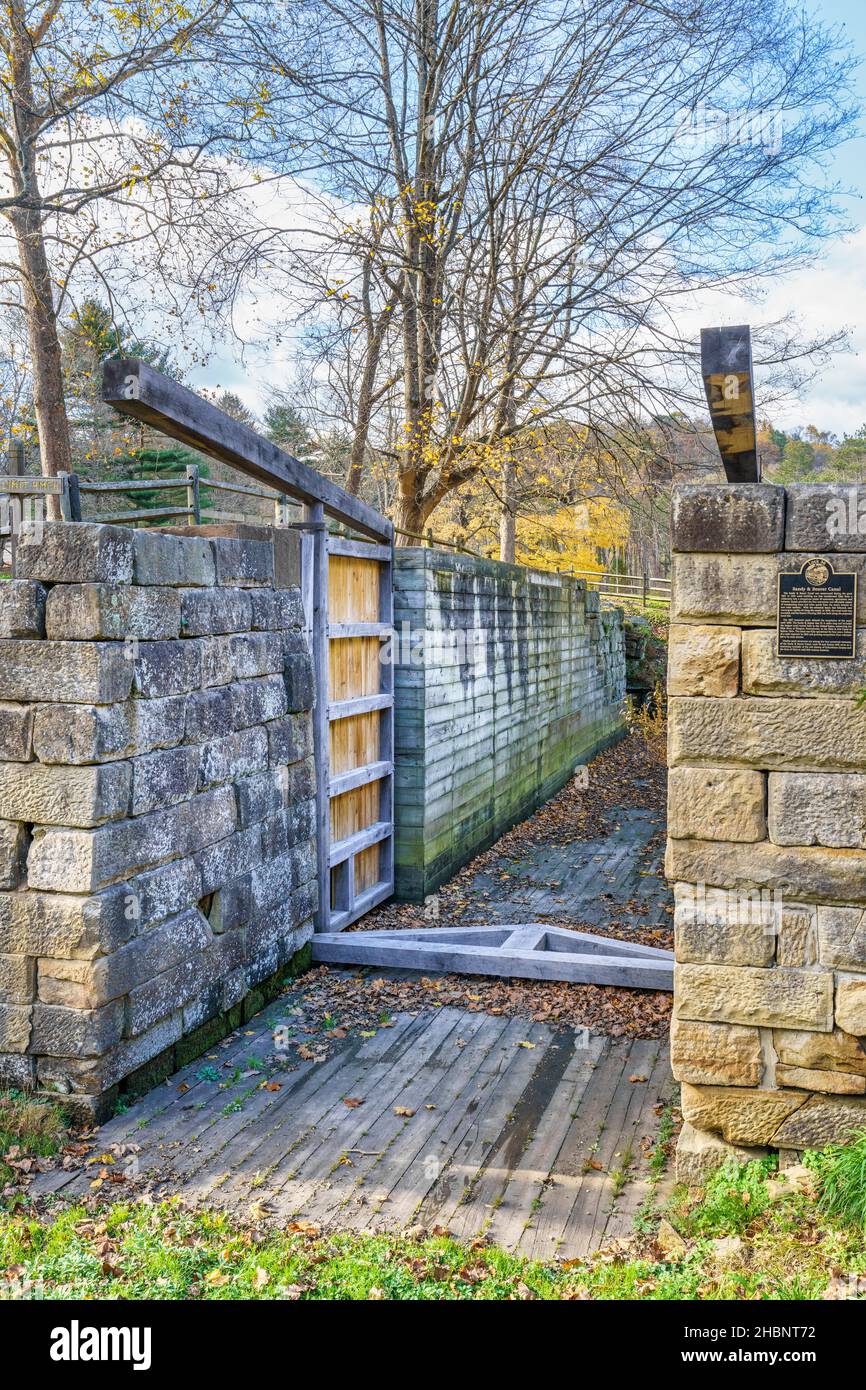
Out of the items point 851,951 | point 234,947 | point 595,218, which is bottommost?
point 234,947

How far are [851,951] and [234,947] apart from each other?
3152mm

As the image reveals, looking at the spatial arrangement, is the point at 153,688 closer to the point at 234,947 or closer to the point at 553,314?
the point at 234,947

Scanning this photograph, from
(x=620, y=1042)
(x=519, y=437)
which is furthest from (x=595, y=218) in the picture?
(x=620, y=1042)

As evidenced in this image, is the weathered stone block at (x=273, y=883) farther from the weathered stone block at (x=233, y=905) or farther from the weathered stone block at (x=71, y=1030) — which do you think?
the weathered stone block at (x=71, y=1030)

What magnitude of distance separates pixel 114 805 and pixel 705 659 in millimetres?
2502

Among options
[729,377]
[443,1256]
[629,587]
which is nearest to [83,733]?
[443,1256]

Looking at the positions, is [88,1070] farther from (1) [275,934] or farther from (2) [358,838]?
(2) [358,838]

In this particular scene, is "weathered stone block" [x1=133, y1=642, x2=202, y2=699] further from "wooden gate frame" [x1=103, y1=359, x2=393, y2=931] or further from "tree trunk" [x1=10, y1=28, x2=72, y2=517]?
"tree trunk" [x1=10, y1=28, x2=72, y2=517]

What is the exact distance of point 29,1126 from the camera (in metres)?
4.24

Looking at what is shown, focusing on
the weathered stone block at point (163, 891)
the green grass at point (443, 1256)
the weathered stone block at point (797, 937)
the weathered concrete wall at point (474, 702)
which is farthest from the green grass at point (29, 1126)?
the weathered concrete wall at point (474, 702)

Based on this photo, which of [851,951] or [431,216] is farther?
[431,216]

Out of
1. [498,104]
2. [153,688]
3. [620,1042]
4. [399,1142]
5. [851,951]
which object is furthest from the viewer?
[498,104]

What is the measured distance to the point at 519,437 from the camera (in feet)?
41.0

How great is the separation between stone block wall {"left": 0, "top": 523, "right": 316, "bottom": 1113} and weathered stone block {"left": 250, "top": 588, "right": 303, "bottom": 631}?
0.92 feet
